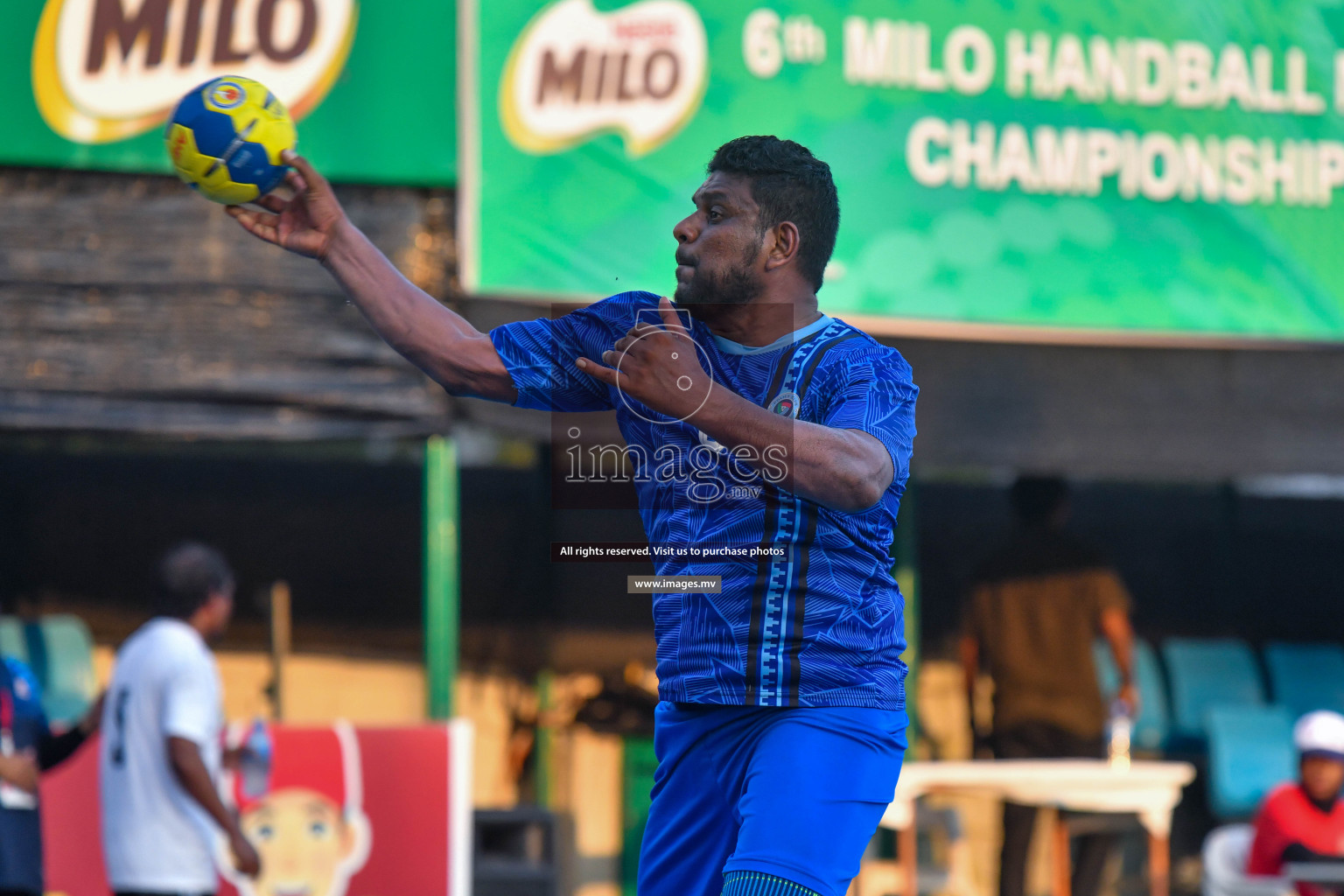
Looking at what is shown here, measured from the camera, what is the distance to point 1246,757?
9.27 metres

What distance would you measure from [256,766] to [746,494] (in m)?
4.32

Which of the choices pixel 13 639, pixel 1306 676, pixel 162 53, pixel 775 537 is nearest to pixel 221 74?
pixel 162 53

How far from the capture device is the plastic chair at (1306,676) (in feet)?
34.1

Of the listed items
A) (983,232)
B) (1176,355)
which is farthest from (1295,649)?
(983,232)

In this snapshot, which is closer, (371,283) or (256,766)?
(371,283)

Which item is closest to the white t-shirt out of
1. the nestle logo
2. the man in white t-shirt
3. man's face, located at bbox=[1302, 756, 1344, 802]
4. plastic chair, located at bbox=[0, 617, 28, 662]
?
the man in white t-shirt

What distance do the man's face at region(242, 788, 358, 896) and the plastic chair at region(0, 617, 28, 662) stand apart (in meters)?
2.66

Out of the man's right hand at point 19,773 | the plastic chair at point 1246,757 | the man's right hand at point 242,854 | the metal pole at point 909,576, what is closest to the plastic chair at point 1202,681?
the plastic chair at point 1246,757

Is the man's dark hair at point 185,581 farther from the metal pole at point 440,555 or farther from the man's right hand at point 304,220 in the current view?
the man's right hand at point 304,220

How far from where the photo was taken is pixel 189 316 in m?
6.86

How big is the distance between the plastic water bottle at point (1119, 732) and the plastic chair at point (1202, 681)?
2011 millimetres

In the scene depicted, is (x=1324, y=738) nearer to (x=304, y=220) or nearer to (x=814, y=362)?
(x=814, y=362)

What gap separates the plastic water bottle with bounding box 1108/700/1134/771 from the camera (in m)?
7.99

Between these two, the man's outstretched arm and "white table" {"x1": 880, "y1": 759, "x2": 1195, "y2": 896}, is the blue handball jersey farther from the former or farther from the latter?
"white table" {"x1": 880, "y1": 759, "x2": 1195, "y2": 896}
